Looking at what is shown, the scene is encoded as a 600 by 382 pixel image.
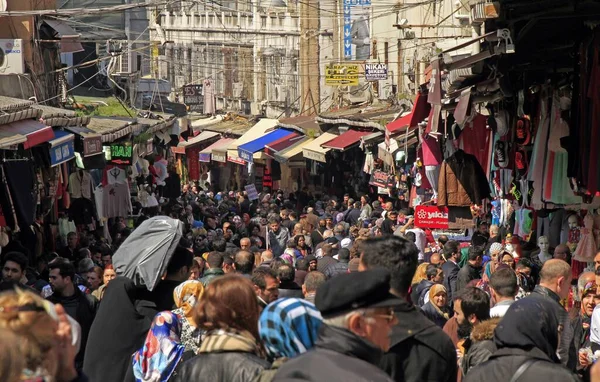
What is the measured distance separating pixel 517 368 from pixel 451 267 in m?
8.71

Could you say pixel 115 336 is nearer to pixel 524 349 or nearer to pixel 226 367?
pixel 226 367

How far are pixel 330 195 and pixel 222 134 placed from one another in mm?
17701

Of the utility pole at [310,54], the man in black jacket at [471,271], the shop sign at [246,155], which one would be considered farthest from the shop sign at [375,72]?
the man in black jacket at [471,271]

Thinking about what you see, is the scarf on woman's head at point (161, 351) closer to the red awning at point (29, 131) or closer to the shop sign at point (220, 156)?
the red awning at point (29, 131)

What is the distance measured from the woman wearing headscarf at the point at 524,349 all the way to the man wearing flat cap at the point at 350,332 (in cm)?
117

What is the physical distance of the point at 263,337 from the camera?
17.0 feet

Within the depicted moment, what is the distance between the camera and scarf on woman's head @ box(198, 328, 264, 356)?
5.49 m

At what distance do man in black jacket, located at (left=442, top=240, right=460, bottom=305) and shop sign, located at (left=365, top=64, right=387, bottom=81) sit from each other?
23220 millimetres

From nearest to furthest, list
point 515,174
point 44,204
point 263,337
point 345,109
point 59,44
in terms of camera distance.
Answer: point 263,337
point 515,174
point 44,204
point 59,44
point 345,109

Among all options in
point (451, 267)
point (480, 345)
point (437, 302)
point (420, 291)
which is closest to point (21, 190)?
point (451, 267)

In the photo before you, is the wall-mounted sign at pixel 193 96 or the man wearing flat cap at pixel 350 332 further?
the wall-mounted sign at pixel 193 96

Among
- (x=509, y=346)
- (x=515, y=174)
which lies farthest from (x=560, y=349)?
(x=515, y=174)

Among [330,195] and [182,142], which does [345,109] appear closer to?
[330,195]

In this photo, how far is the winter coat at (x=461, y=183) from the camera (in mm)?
17312
